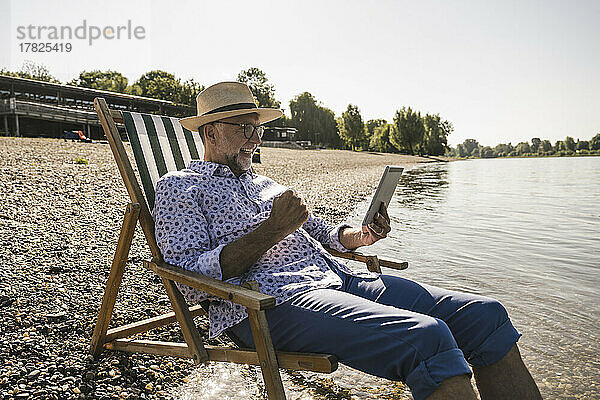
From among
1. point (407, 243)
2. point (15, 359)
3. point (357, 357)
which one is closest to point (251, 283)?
point (357, 357)

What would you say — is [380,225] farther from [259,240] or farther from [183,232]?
[183,232]

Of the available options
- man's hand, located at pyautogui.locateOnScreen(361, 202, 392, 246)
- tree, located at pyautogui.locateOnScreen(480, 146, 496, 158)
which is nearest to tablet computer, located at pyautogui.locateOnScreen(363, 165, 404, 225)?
man's hand, located at pyautogui.locateOnScreen(361, 202, 392, 246)

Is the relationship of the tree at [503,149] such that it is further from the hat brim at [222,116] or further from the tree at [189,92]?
the hat brim at [222,116]

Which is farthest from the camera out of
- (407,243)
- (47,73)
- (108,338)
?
(47,73)

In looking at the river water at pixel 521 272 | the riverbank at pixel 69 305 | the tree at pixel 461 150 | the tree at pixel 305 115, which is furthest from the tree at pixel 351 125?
the tree at pixel 461 150

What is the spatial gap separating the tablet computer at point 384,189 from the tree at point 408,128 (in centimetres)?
6906

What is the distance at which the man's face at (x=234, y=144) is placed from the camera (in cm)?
265

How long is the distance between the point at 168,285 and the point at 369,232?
1.08 metres

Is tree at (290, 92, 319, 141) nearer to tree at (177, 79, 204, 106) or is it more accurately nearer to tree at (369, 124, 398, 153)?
tree at (369, 124, 398, 153)

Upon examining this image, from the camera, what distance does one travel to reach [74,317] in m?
3.07

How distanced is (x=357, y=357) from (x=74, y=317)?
2.12 m

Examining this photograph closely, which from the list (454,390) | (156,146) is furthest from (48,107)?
(454,390)

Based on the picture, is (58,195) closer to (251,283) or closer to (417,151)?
(251,283)

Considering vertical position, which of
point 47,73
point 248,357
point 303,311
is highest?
point 47,73
